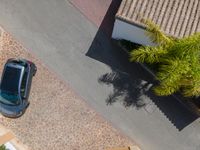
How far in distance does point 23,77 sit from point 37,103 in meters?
1.64

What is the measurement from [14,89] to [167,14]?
8.65 meters

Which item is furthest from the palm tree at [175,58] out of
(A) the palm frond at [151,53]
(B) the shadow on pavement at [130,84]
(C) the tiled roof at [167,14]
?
(B) the shadow on pavement at [130,84]

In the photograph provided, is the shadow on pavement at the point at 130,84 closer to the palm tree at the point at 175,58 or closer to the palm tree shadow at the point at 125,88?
the palm tree shadow at the point at 125,88

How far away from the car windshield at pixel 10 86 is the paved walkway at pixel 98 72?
196 centimetres

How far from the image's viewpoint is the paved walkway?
25.3 meters

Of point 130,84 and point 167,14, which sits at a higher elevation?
point 167,14

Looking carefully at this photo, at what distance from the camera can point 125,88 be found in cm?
2570

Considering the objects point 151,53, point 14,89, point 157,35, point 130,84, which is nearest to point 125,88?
point 130,84

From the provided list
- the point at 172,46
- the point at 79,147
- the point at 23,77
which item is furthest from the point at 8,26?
the point at 172,46

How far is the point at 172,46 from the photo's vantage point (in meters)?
21.9

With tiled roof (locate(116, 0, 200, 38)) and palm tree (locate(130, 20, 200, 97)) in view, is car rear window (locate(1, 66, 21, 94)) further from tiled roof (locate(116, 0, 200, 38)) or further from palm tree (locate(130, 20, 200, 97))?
palm tree (locate(130, 20, 200, 97))

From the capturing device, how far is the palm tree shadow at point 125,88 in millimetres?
25516

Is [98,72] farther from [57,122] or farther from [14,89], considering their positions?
[14,89]

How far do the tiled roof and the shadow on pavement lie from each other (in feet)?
11.2
